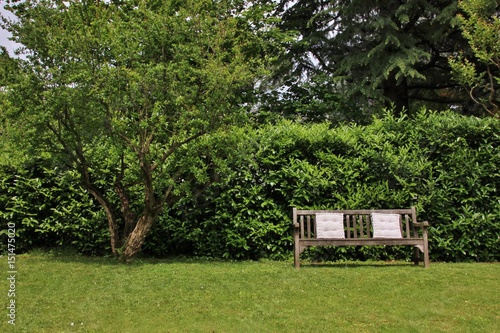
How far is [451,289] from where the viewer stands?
5.25 m

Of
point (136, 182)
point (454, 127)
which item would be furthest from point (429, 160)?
point (136, 182)

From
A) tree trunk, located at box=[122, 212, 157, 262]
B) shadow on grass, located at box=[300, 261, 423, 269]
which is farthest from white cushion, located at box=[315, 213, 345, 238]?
tree trunk, located at box=[122, 212, 157, 262]

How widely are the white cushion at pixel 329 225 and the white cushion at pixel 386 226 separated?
53 centimetres

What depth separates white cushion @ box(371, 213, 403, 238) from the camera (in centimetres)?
671

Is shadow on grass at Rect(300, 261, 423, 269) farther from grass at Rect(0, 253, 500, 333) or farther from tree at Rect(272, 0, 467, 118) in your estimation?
tree at Rect(272, 0, 467, 118)

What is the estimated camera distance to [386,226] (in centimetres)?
678

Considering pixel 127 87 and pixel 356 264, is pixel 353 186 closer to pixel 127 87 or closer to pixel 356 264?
pixel 356 264

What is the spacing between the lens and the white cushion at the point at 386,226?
6.71 meters

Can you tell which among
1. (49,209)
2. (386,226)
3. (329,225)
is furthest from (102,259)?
(386,226)

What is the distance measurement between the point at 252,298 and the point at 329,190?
339cm

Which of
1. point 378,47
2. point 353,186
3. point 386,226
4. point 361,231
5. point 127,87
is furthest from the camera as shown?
point 378,47

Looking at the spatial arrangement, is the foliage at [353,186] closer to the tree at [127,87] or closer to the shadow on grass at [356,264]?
the shadow on grass at [356,264]

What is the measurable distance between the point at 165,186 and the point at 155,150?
0.74 metres

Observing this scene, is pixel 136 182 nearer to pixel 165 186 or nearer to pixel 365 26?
pixel 165 186
